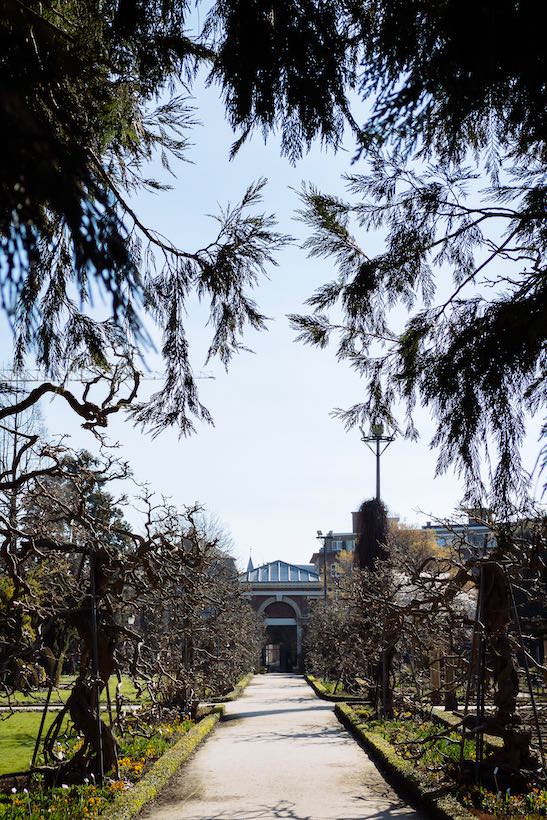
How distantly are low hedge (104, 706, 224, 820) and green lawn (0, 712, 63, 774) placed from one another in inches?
69.6

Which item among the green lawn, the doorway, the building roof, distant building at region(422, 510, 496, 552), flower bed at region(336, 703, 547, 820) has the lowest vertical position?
the green lawn

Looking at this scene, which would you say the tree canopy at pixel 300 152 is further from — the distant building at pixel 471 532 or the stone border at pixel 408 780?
the stone border at pixel 408 780

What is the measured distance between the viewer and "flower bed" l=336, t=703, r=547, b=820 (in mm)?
7055

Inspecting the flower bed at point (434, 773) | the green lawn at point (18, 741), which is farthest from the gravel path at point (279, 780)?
the green lawn at point (18, 741)

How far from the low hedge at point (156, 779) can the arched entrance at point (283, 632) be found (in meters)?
33.4

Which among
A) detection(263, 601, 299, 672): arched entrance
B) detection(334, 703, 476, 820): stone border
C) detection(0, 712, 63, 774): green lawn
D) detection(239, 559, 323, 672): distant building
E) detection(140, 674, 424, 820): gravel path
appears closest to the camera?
detection(334, 703, 476, 820): stone border

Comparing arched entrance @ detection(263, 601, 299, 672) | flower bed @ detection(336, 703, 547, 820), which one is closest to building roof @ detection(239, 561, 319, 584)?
arched entrance @ detection(263, 601, 299, 672)

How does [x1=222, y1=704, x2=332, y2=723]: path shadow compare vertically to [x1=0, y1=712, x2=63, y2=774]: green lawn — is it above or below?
above

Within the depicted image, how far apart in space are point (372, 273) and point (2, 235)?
2079 mm

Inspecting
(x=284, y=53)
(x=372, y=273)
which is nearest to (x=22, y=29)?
(x=284, y=53)

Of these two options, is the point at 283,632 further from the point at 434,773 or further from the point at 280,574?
the point at 434,773

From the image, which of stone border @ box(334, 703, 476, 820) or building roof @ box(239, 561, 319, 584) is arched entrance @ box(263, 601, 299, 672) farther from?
stone border @ box(334, 703, 476, 820)

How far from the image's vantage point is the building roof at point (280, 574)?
47.9m

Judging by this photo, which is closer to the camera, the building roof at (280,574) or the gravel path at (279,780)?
the gravel path at (279,780)
